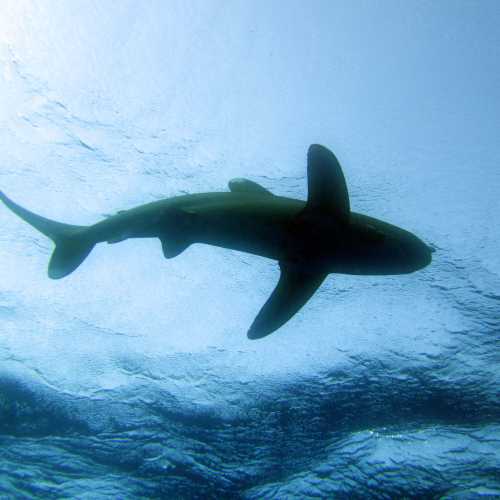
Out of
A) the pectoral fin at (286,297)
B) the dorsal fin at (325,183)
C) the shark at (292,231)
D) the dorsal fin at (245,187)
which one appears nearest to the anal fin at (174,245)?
the shark at (292,231)

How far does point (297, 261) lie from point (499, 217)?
5.95 m

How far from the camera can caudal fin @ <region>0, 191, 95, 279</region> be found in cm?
555

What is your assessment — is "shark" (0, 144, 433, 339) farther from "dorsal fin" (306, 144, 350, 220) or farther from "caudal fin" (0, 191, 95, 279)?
"caudal fin" (0, 191, 95, 279)

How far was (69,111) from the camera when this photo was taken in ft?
30.0

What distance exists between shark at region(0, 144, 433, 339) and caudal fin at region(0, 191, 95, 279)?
0.44m

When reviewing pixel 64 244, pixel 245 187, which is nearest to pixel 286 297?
pixel 245 187

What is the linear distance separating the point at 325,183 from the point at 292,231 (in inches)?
22.1

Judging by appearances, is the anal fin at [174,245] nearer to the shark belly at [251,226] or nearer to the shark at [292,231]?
the shark at [292,231]

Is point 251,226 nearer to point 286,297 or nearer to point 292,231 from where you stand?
point 292,231

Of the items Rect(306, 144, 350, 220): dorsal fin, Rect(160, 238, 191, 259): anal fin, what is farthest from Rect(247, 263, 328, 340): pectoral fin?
Rect(160, 238, 191, 259): anal fin

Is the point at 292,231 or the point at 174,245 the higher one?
the point at 292,231

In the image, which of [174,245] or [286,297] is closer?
[174,245]

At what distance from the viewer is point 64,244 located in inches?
223

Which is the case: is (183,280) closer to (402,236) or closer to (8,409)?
(402,236)
